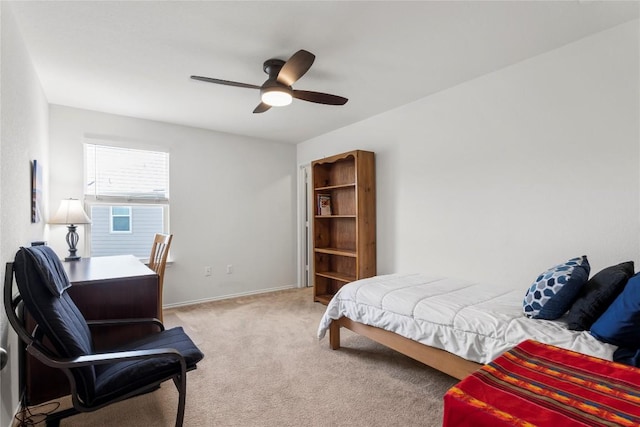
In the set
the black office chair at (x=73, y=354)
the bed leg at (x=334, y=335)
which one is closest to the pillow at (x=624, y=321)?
the bed leg at (x=334, y=335)

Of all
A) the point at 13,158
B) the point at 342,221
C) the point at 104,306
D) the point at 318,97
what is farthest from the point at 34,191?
the point at 342,221

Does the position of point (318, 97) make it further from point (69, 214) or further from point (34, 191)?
point (69, 214)

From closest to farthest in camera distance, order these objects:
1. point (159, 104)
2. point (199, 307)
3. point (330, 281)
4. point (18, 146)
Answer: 1. point (18, 146)
2. point (159, 104)
3. point (199, 307)
4. point (330, 281)

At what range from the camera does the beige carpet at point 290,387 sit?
1895mm

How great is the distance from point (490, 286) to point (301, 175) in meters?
3.35

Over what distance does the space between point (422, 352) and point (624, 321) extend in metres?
1.07

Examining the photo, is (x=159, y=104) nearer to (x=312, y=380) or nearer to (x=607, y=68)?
(x=312, y=380)

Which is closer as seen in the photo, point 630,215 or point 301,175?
point 630,215

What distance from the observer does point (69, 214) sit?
10.3ft

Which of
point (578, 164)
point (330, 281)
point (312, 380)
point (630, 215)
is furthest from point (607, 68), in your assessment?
point (330, 281)

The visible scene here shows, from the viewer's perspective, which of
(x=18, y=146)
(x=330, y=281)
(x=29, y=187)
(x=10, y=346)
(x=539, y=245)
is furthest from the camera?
(x=330, y=281)

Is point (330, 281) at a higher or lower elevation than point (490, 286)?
lower

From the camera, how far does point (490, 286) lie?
2.65 metres

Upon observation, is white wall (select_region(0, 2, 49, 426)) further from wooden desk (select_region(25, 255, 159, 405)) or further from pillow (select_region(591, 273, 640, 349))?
pillow (select_region(591, 273, 640, 349))
